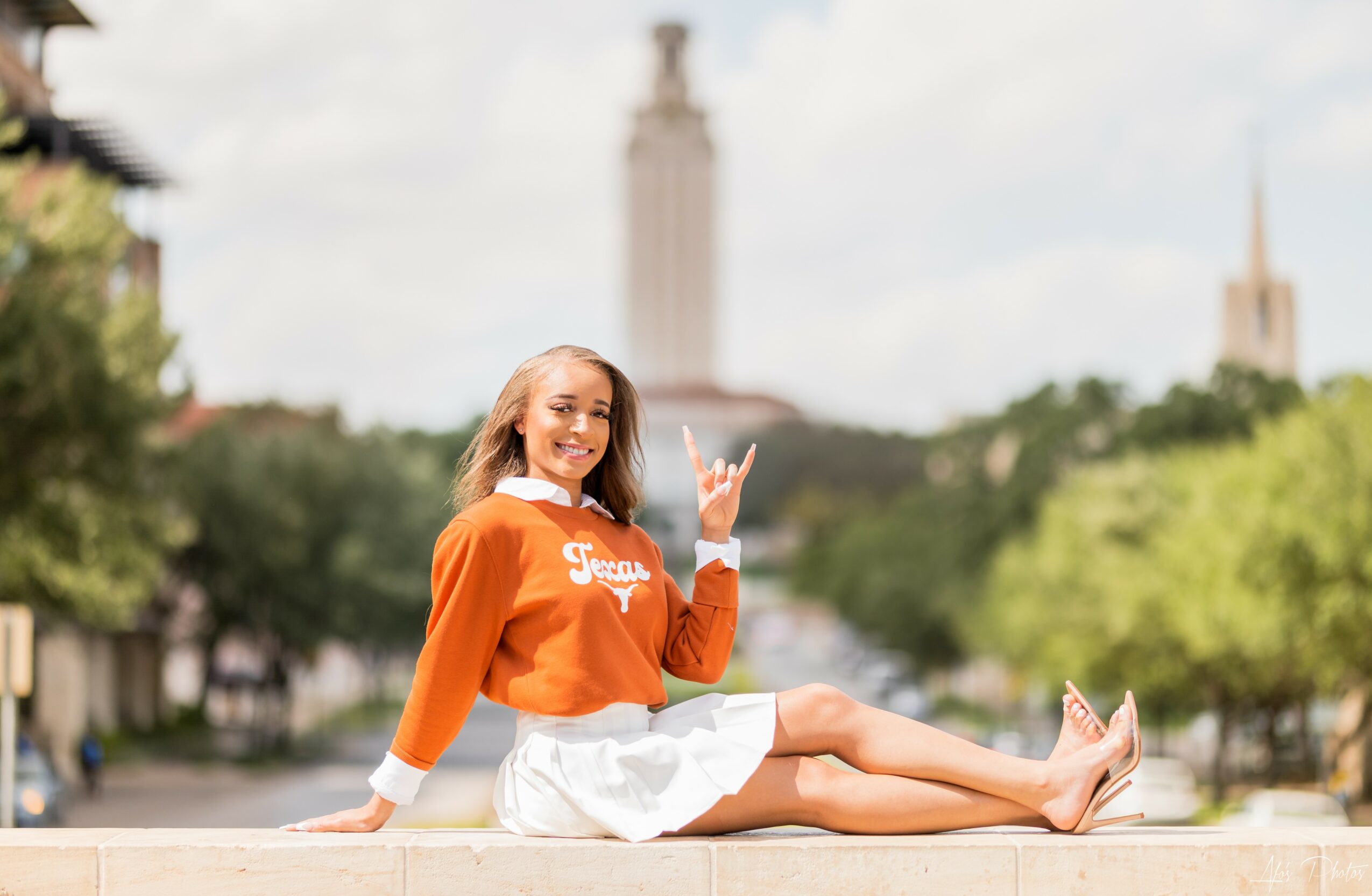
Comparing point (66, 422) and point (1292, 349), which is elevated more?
point (1292, 349)

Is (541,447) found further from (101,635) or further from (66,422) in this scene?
(101,635)

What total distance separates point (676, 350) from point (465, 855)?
11409 cm

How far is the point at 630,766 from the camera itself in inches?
162

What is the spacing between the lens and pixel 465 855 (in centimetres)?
393

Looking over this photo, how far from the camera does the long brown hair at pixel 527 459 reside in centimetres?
455

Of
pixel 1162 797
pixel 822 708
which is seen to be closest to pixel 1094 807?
pixel 822 708

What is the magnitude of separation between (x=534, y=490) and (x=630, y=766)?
86 centimetres

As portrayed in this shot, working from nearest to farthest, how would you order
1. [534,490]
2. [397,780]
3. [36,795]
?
1. [397,780]
2. [534,490]
3. [36,795]

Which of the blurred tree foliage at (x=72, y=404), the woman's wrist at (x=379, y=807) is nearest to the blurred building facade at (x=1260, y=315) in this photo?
the blurred tree foliage at (x=72, y=404)

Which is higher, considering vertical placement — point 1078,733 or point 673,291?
point 673,291

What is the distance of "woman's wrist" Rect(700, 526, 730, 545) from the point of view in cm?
453

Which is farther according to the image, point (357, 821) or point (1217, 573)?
point (1217, 573)

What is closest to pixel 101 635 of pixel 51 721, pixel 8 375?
pixel 51 721

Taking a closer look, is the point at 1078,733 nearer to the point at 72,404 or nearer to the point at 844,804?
the point at 844,804
